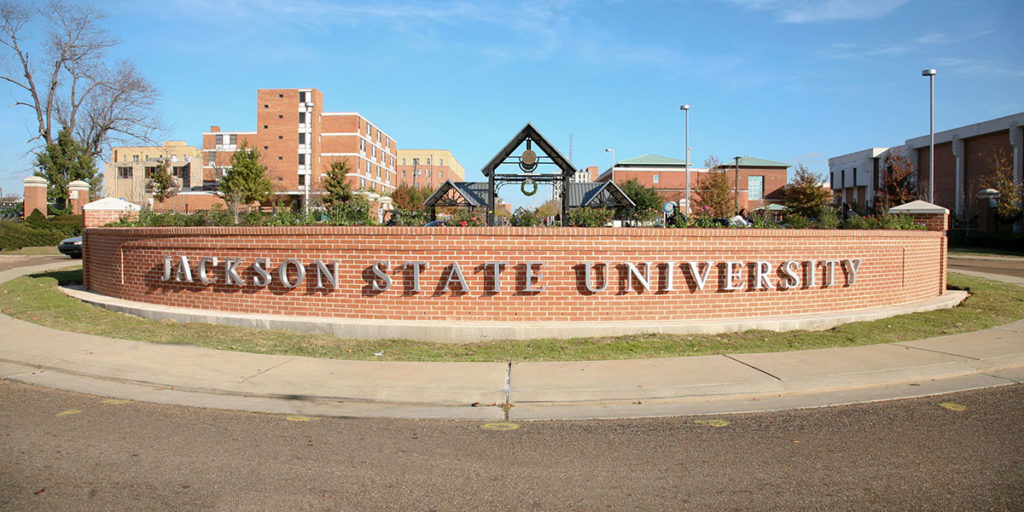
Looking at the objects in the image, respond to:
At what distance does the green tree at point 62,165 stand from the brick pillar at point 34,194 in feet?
24.4

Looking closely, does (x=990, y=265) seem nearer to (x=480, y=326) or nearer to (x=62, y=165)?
(x=480, y=326)

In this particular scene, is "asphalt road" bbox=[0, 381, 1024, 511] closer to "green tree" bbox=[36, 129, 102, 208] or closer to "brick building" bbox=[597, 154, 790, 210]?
"green tree" bbox=[36, 129, 102, 208]

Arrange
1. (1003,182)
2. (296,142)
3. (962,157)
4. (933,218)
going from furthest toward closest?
(296,142), (962,157), (1003,182), (933,218)

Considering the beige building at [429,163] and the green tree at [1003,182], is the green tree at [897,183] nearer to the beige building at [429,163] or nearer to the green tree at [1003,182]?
the green tree at [1003,182]

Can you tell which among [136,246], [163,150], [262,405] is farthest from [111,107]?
[163,150]

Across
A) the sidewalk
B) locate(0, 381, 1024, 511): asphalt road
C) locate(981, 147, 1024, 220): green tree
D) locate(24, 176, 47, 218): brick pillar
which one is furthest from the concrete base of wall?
locate(24, 176, 47, 218): brick pillar

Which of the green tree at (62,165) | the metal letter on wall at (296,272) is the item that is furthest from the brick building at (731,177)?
the metal letter on wall at (296,272)

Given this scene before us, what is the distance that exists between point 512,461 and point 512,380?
88.3 inches

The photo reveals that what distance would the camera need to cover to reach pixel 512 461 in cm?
487

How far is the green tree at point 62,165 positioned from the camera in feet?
148

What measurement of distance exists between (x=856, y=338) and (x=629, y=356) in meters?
3.87

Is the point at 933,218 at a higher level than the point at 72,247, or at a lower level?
higher

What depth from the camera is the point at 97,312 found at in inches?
456

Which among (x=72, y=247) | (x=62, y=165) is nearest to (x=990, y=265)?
(x=72, y=247)
